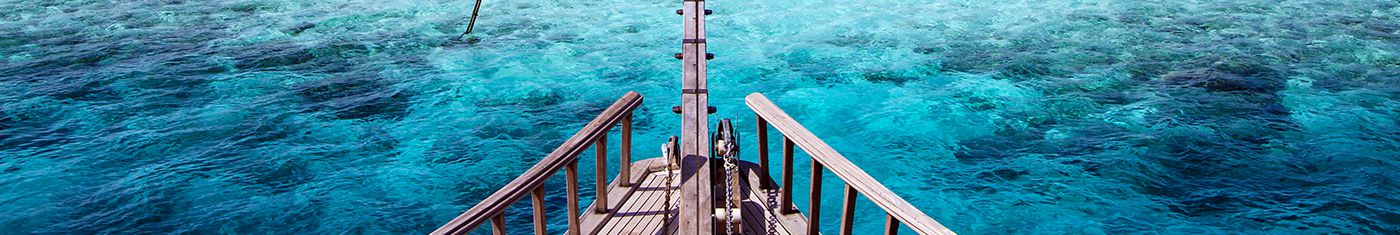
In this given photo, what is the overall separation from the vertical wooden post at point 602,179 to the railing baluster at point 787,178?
1343 mm

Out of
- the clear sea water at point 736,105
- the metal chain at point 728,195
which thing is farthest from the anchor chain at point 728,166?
the clear sea water at point 736,105

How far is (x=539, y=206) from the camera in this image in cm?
686

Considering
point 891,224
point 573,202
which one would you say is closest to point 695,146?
point 573,202

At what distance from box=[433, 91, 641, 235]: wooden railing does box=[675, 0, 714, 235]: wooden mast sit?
46 centimetres

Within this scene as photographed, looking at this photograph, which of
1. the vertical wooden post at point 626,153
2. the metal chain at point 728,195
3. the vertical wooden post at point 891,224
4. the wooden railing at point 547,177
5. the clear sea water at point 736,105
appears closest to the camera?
the wooden railing at point 547,177

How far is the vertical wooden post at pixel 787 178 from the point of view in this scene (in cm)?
768

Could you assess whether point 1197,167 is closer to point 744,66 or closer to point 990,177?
point 990,177

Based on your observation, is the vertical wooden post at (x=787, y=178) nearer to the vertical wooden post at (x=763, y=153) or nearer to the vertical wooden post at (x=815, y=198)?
the vertical wooden post at (x=763, y=153)

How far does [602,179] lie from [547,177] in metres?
1.53

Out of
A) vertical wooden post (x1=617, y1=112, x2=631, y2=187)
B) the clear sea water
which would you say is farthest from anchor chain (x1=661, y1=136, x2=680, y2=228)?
the clear sea water

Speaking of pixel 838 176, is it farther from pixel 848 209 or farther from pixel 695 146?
pixel 695 146

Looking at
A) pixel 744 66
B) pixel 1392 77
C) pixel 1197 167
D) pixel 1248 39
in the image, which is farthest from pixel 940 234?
pixel 1248 39

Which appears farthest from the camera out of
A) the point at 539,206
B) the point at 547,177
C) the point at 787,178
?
the point at 787,178

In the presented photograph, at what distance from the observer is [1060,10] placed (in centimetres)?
2236
